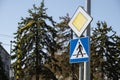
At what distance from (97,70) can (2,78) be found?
40.5ft

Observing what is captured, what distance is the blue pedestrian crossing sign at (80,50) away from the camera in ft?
24.4

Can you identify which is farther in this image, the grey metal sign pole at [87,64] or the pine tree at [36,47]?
the pine tree at [36,47]

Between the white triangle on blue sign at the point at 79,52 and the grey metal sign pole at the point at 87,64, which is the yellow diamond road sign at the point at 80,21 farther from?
the white triangle on blue sign at the point at 79,52

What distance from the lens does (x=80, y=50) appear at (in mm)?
7656

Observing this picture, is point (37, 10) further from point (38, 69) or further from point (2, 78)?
point (2, 78)

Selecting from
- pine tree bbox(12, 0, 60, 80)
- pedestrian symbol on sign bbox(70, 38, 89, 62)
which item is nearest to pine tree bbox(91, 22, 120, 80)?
pine tree bbox(12, 0, 60, 80)

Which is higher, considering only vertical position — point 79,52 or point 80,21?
point 80,21

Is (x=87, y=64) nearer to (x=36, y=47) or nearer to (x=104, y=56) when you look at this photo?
(x=36, y=47)

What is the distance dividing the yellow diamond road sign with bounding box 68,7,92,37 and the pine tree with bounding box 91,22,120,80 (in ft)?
116

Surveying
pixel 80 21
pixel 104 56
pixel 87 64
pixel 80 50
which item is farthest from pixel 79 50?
pixel 104 56

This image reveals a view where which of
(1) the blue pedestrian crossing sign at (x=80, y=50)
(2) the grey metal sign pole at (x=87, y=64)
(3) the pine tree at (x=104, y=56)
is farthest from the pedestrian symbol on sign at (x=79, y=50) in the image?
(3) the pine tree at (x=104, y=56)

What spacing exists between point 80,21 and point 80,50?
66cm

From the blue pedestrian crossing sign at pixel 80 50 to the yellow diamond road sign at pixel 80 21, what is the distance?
0.64 feet

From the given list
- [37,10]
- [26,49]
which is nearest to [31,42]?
[26,49]
